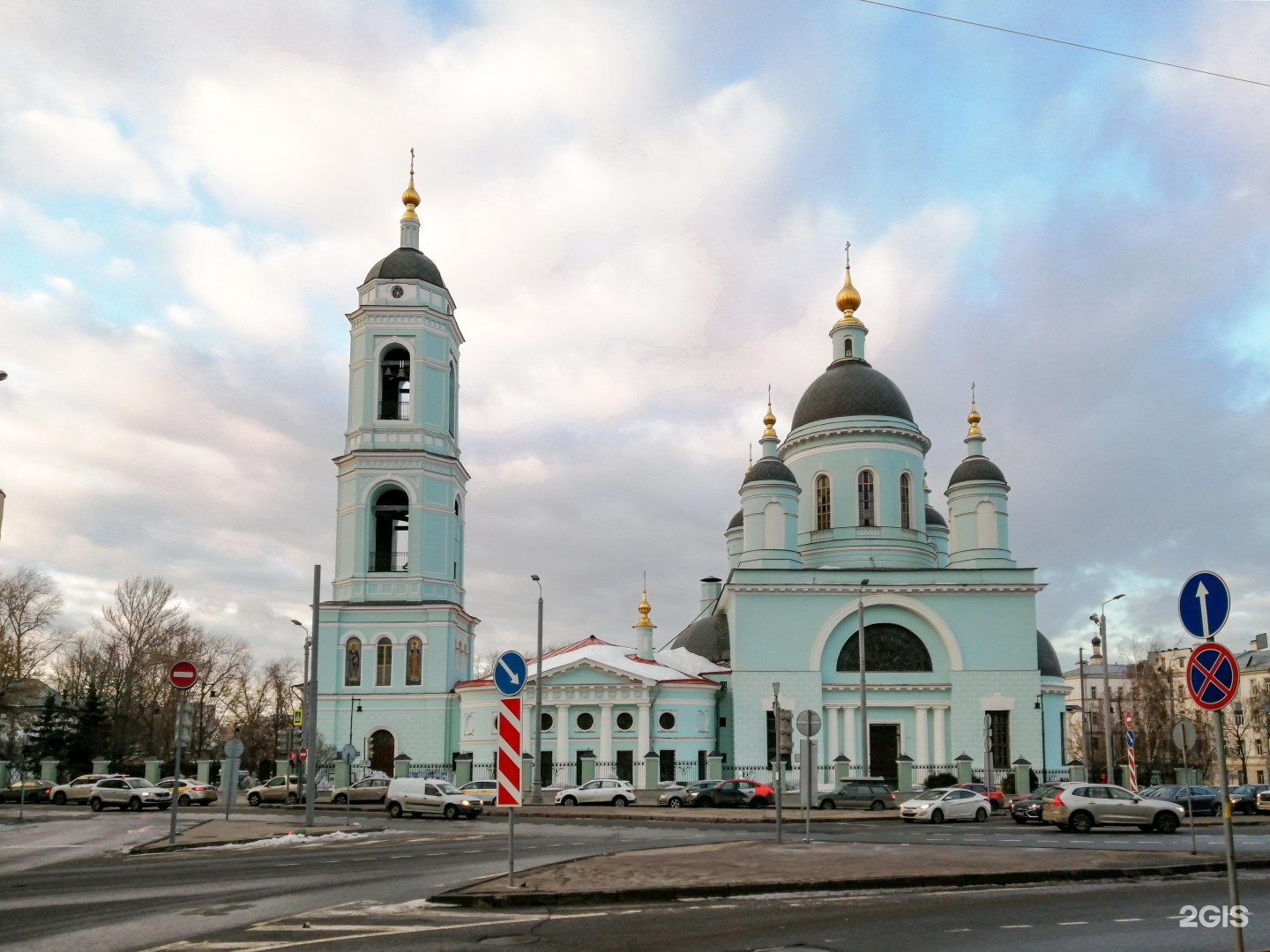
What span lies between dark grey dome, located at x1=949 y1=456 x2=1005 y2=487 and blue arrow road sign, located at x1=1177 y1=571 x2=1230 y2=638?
46695 mm

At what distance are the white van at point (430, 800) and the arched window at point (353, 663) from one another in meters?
18.3

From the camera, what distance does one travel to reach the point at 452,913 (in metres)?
12.4

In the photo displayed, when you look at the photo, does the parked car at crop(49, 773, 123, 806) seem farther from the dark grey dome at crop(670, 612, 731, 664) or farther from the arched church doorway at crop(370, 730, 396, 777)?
the dark grey dome at crop(670, 612, 731, 664)

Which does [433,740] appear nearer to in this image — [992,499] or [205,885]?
[992,499]

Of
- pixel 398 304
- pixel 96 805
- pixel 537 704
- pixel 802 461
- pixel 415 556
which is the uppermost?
pixel 398 304

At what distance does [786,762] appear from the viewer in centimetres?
5050

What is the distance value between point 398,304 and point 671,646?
985 inches

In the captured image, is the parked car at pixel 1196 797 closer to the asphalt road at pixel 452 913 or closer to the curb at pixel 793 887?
the asphalt road at pixel 452 913

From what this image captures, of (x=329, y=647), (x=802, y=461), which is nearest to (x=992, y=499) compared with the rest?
(x=802, y=461)

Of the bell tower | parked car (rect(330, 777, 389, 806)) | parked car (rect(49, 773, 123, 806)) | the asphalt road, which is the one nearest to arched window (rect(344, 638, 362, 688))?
the bell tower

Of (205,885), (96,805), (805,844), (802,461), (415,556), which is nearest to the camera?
(205,885)

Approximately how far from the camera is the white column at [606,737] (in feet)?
165

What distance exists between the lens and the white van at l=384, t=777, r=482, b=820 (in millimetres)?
35125

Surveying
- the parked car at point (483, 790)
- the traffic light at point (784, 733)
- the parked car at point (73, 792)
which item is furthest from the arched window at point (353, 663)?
the traffic light at point (784, 733)
